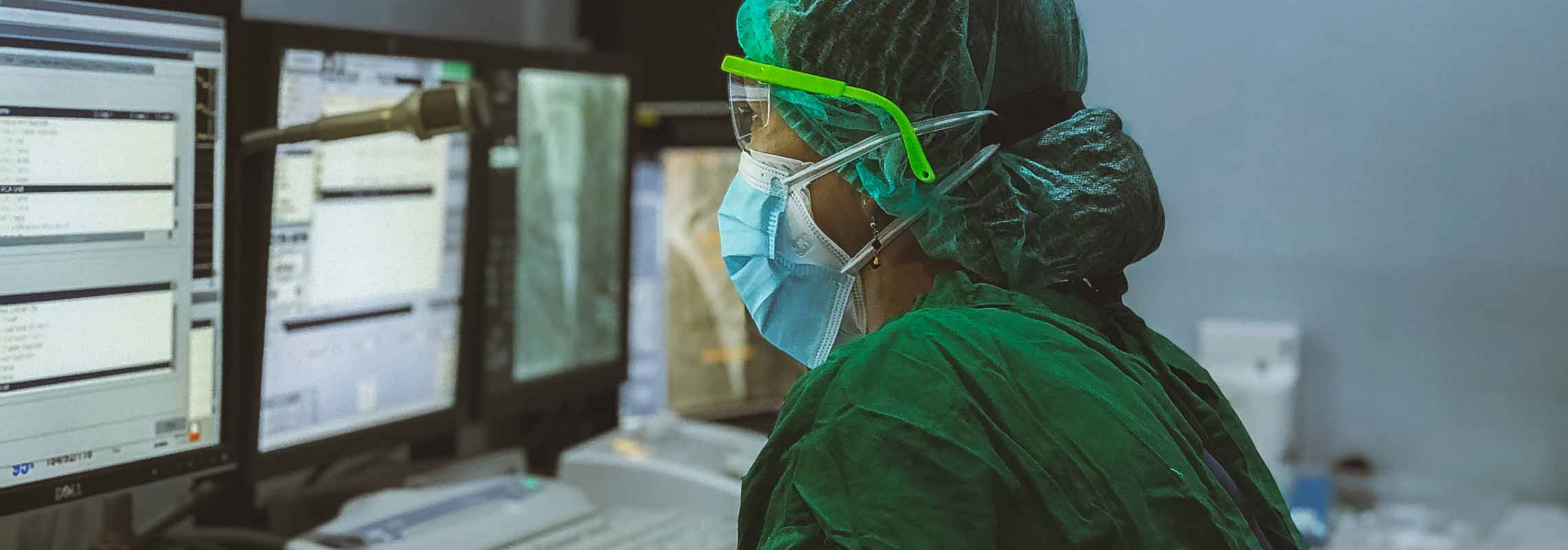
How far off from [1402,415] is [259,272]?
1.63 meters

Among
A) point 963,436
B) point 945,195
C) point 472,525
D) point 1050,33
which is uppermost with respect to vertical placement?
point 1050,33

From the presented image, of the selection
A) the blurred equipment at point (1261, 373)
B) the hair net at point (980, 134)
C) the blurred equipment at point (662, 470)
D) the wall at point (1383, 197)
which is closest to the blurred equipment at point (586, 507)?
the blurred equipment at point (662, 470)

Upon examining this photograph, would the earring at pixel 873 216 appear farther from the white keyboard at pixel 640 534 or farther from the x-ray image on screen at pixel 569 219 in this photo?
the x-ray image on screen at pixel 569 219

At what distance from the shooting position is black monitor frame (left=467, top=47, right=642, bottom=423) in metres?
1.55

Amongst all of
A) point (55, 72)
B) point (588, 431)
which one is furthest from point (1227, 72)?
point (55, 72)

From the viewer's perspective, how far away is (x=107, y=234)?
1.07m

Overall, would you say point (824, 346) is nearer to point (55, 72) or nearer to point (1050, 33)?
point (1050, 33)

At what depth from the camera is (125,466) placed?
1.11 m

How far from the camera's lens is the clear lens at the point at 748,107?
100 cm

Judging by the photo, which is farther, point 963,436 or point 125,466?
point 125,466

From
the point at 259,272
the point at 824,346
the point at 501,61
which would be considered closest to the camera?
the point at 824,346

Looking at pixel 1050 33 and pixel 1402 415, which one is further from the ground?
pixel 1050 33

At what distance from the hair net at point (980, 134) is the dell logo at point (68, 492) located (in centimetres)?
68

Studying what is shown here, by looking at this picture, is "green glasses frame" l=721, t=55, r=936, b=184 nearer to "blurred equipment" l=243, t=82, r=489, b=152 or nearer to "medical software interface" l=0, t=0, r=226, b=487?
"blurred equipment" l=243, t=82, r=489, b=152
